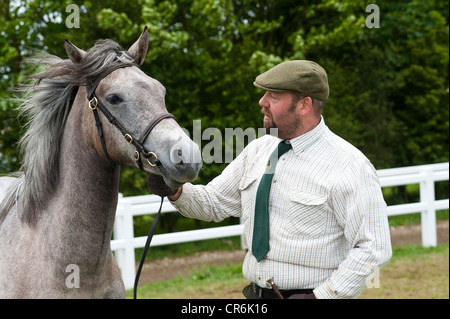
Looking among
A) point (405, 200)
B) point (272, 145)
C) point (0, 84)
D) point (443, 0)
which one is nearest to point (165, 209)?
point (0, 84)

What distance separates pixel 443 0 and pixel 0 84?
865cm

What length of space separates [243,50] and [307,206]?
5.63m

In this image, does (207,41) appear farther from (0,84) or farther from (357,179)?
(357,179)

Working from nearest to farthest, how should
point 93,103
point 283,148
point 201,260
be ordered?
point 93,103 → point 283,148 → point 201,260

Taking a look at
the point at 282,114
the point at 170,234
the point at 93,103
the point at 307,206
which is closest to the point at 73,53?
the point at 93,103

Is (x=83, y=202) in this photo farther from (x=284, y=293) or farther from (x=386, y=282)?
(x=386, y=282)

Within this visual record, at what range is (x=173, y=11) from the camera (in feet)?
23.5

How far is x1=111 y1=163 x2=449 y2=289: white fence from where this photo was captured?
6.53m

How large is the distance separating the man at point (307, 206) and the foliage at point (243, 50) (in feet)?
14.0

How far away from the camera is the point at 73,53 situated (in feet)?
8.61

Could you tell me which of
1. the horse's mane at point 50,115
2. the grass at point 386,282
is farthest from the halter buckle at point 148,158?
the grass at point 386,282

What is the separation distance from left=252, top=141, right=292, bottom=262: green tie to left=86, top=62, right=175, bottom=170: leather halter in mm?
623

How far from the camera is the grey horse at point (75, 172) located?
2.54 m

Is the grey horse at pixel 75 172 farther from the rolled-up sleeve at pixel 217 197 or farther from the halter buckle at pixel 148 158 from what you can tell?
the rolled-up sleeve at pixel 217 197
